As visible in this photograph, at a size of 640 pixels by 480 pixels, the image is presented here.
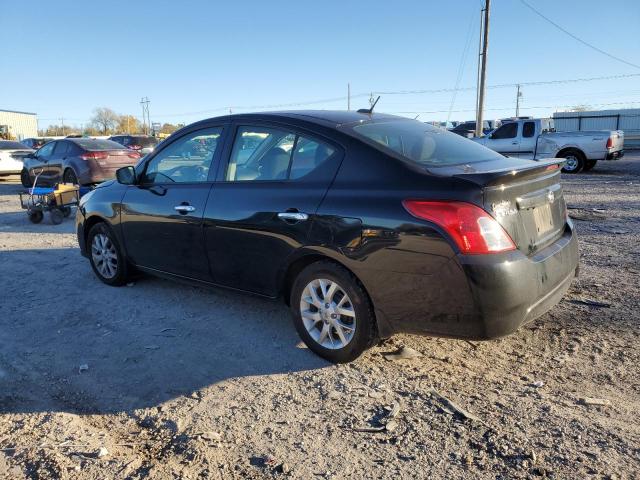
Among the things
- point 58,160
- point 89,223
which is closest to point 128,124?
point 58,160

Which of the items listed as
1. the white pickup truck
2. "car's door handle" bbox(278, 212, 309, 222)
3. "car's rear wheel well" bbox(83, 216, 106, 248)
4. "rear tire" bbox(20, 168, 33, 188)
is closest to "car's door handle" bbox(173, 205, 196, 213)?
"car's door handle" bbox(278, 212, 309, 222)

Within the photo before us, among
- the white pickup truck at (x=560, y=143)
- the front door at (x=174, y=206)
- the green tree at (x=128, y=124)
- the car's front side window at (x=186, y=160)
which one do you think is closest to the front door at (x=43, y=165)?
the front door at (x=174, y=206)

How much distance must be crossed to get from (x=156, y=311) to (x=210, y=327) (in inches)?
27.8

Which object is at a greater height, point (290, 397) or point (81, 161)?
point (81, 161)

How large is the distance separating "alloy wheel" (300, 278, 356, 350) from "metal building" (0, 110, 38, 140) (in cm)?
8391

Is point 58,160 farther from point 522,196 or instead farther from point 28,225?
point 522,196

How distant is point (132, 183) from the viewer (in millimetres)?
4977

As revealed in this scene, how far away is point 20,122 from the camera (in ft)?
267

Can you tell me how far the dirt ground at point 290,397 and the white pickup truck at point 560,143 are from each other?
45.1ft

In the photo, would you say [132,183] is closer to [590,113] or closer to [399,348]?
[399,348]

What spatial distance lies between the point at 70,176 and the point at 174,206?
32.2ft

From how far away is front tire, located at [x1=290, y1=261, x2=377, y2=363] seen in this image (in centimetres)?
334

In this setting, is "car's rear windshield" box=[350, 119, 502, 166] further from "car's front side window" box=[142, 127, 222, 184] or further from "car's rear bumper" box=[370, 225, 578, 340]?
"car's front side window" box=[142, 127, 222, 184]

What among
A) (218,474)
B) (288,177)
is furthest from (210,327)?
(218,474)
